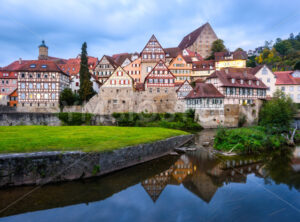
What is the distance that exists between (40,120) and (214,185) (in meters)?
25.2

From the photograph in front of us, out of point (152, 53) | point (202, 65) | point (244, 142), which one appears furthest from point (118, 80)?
point (244, 142)

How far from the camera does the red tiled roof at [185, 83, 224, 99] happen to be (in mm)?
34688

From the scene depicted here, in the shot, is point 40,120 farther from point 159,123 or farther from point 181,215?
point 181,215

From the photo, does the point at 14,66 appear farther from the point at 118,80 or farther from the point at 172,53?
the point at 172,53

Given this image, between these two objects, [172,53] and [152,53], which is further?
[172,53]

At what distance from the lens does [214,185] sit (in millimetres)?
12406

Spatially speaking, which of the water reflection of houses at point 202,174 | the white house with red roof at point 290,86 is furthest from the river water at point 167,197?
the white house with red roof at point 290,86

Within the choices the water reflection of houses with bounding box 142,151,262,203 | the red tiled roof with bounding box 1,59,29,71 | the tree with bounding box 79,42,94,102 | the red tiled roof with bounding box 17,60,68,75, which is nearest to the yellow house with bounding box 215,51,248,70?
the tree with bounding box 79,42,94,102

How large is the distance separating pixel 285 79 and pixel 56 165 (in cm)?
4811

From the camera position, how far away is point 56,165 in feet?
36.6

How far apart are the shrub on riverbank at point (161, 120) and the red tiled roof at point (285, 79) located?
22083 mm

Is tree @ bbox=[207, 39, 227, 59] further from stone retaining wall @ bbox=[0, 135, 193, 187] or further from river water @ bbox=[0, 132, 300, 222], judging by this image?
stone retaining wall @ bbox=[0, 135, 193, 187]

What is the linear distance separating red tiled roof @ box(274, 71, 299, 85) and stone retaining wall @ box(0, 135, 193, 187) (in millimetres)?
42410

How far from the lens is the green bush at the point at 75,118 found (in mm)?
31722
